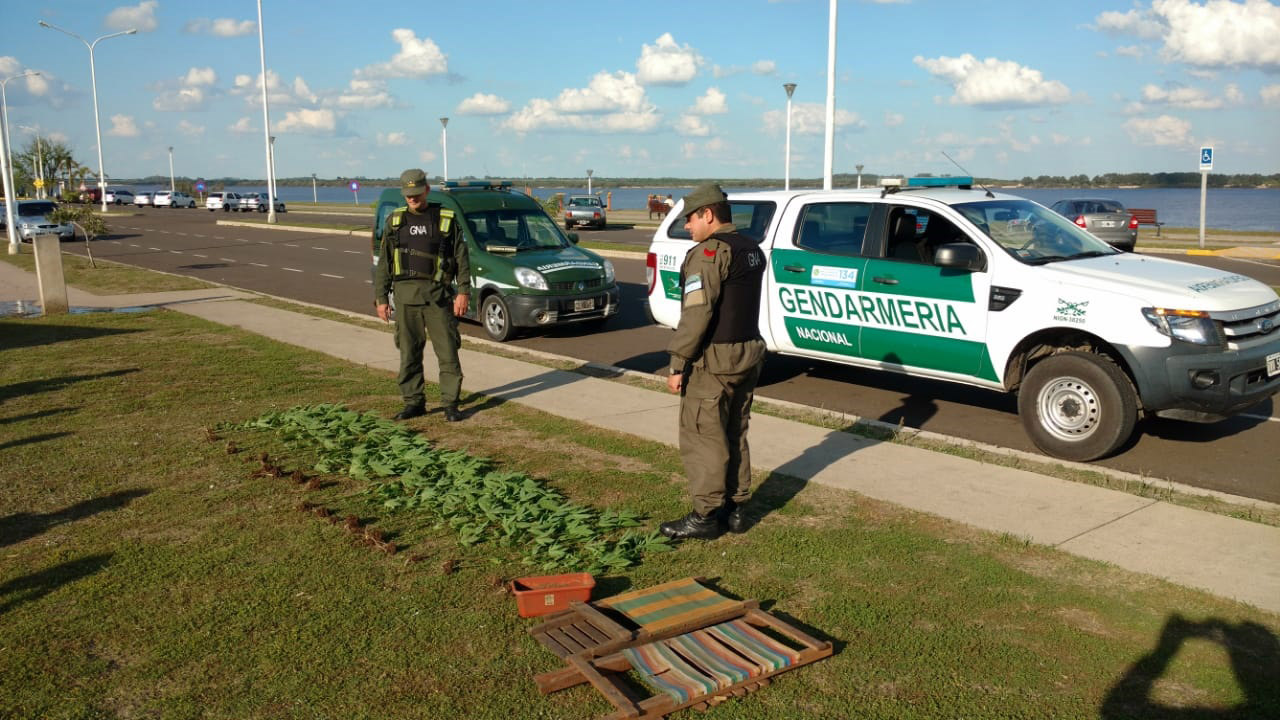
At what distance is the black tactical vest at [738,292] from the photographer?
195 inches

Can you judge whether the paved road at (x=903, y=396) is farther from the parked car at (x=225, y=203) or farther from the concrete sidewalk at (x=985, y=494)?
the parked car at (x=225, y=203)

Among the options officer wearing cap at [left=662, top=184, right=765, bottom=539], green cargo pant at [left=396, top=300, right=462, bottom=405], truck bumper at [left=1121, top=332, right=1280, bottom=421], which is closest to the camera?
officer wearing cap at [left=662, top=184, right=765, bottom=539]

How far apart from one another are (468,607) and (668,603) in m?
0.91

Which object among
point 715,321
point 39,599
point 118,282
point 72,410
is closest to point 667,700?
point 715,321

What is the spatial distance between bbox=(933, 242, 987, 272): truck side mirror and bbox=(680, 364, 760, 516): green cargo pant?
9.71 ft

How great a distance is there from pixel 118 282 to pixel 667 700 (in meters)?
19.6

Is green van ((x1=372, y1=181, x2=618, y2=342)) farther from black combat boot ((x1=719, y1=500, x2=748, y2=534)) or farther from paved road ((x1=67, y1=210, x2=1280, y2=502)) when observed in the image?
black combat boot ((x1=719, y1=500, x2=748, y2=534))

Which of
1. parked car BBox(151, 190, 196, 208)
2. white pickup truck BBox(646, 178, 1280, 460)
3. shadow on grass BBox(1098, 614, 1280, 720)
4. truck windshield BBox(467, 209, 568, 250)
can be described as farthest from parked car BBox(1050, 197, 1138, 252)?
parked car BBox(151, 190, 196, 208)

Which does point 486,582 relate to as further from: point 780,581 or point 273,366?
point 273,366

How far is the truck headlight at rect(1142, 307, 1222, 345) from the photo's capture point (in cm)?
653

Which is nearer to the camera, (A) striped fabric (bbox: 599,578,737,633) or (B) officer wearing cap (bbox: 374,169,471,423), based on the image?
(A) striped fabric (bbox: 599,578,737,633)

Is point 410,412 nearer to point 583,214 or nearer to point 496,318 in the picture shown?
point 496,318

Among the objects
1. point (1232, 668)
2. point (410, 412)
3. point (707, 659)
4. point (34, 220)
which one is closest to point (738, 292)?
point (707, 659)

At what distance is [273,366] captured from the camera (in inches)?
408
